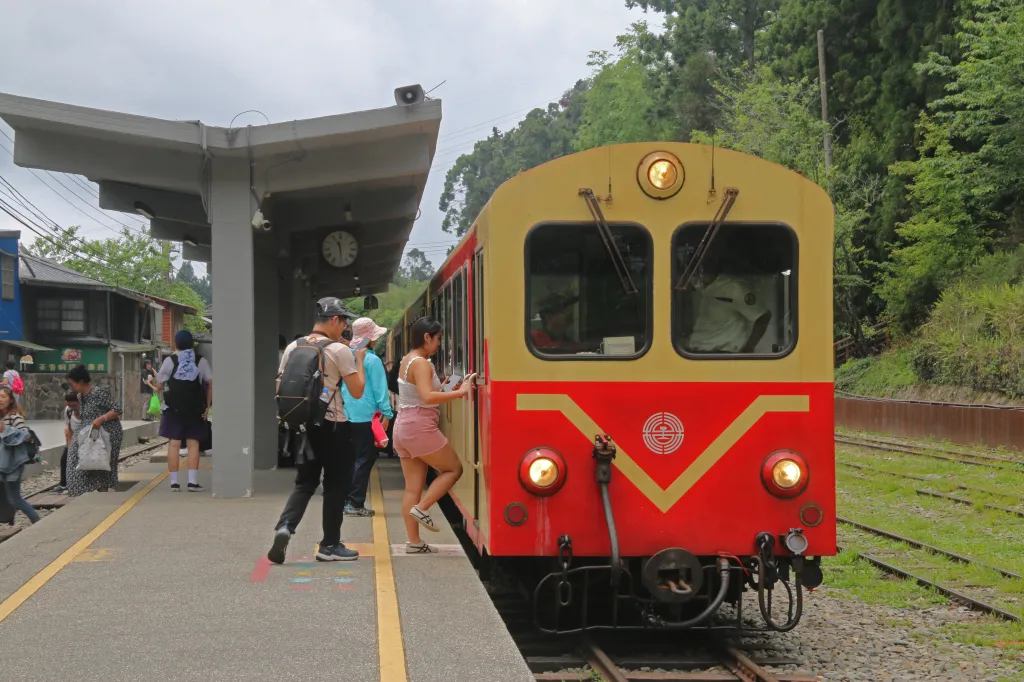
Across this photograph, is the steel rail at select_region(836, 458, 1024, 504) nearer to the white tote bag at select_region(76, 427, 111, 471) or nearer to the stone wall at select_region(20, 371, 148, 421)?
the white tote bag at select_region(76, 427, 111, 471)

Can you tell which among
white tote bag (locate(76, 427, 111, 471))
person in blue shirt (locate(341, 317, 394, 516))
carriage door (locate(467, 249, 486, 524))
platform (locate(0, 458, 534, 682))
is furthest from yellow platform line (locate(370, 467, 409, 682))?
white tote bag (locate(76, 427, 111, 471))

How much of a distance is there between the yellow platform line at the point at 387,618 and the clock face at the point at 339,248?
744 centimetres

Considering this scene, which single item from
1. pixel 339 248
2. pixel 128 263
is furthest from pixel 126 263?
pixel 339 248

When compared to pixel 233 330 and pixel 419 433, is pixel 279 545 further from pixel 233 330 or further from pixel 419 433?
pixel 233 330

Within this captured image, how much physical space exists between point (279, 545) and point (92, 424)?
500 cm

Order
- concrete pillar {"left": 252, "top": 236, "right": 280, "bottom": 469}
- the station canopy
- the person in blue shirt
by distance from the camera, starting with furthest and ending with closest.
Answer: concrete pillar {"left": 252, "top": 236, "right": 280, "bottom": 469}, the station canopy, the person in blue shirt

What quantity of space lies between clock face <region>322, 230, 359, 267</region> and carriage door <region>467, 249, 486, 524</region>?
29.9 feet

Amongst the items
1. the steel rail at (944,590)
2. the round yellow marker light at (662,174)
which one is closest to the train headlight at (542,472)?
the round yellow marker light at (662,174)

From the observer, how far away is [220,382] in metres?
11.6

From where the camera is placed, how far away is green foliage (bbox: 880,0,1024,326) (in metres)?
26.6

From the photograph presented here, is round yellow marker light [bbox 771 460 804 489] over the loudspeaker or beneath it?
beneath

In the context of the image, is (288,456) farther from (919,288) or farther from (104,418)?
(919,288)

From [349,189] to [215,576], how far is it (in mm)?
7257

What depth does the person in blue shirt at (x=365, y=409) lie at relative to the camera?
9267mm
